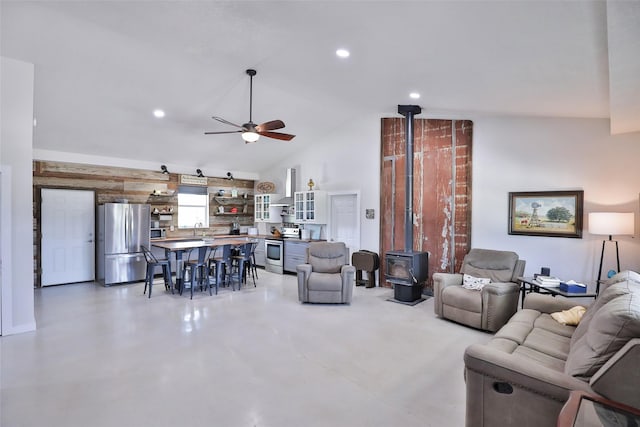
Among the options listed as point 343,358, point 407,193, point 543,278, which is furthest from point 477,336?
point 407,193

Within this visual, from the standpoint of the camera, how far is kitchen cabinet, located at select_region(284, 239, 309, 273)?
24.0 ft

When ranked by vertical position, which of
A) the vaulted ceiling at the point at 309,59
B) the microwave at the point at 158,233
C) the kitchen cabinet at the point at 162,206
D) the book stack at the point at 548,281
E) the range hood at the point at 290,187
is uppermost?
the vaulted ceiling at the point at 309,59

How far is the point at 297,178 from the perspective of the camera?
8195mm

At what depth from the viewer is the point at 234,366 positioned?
3.07 metres

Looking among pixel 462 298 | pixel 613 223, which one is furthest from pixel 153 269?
pixel 613 223

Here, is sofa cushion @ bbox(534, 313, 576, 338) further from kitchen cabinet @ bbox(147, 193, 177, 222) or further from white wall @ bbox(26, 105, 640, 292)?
kitchen cabinet @ bbox(147, 193, 177, 222)

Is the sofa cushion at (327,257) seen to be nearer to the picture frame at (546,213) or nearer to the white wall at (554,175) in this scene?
the white wall at (554,175)

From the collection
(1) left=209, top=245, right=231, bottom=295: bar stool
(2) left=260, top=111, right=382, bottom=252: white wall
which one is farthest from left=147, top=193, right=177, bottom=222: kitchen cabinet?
(2) left=260, top=111, right=382, bottom=252: white wall

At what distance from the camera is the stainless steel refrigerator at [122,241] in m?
6.26

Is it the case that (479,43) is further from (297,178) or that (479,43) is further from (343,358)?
(297,178)

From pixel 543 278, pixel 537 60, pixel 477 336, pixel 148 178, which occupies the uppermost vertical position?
pixel 537 60

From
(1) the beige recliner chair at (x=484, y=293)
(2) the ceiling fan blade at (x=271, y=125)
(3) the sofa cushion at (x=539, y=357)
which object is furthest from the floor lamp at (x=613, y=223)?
(2) the ceiling fan blade at (x=271, y=125)

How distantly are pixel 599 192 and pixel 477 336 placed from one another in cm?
254

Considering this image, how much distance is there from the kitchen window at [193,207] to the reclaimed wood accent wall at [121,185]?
5.4 inches
